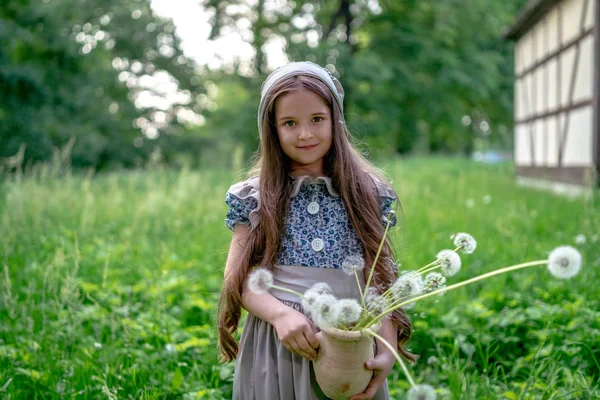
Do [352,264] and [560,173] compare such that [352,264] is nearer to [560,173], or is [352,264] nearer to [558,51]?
[560,173]

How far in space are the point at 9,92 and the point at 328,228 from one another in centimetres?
1740

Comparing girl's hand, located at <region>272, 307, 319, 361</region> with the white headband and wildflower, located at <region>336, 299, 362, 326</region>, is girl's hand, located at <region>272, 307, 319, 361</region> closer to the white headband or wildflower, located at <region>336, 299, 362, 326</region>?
wildflower, located at <region>336, 299, 362, 326</region>

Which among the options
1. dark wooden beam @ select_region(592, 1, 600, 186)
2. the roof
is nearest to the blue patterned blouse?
dark wooden beam @ select_region(592, 1, 600, 186)

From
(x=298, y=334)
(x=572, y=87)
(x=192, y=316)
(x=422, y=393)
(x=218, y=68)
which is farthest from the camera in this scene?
(x=218, y=68)

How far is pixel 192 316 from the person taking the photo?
330cm

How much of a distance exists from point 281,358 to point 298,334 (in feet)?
0.60

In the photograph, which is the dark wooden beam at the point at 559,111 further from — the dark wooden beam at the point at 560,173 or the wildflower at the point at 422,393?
the wildflower at the point at 422,393

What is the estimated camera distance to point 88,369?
7.91ft

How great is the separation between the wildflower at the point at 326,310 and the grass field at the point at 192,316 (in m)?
0.43

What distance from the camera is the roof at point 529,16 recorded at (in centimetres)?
1061

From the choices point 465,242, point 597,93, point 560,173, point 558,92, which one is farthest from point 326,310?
point 558,92

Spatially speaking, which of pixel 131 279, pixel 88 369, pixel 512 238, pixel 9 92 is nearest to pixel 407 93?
pixel 9 92

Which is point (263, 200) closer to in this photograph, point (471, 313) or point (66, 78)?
point (471, 313)

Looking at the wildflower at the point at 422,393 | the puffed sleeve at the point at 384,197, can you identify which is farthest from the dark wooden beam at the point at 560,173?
the wildflower at the point at 422,393
